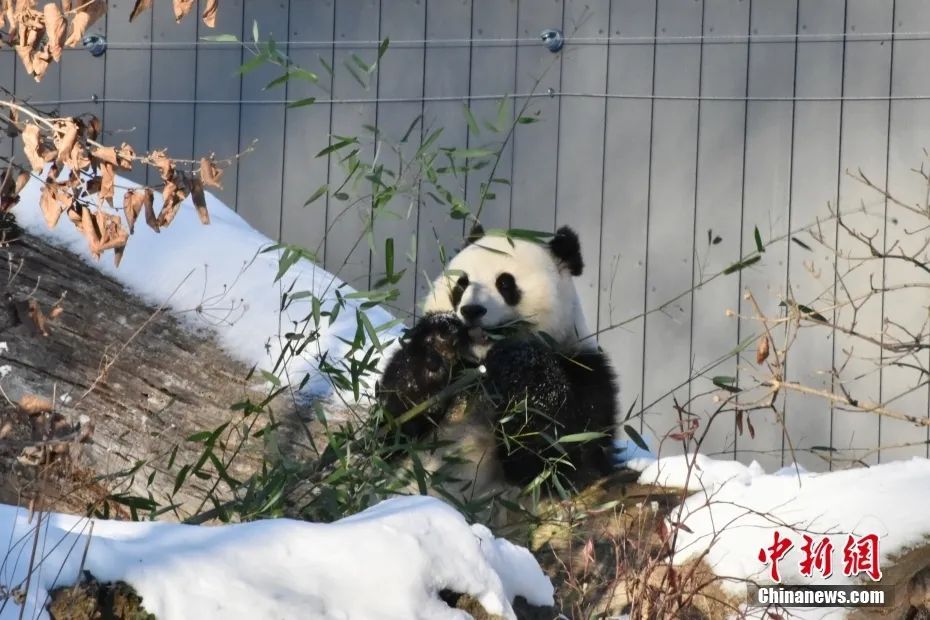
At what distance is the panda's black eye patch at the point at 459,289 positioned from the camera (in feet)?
13.8

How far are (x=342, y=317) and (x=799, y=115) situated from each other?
2.64 meters

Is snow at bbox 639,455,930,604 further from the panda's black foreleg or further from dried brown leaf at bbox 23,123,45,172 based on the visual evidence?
dried brown leaf at bbox 23,123,45,172

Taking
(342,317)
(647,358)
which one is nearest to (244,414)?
(342,317)

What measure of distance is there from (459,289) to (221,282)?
94 cm

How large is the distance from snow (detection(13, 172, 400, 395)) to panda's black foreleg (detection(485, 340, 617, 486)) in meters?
0.65

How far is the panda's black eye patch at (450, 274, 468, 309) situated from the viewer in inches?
166

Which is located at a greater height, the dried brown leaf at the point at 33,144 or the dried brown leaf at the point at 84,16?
the dried brown leaf at the point at 84,16

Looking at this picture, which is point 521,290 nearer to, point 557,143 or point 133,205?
point 557,143

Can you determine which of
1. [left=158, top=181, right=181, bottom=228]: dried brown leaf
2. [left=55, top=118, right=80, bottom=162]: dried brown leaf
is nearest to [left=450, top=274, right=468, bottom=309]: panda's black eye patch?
[left=158, top=181, right=181, bottom=228]: dried brown leaf

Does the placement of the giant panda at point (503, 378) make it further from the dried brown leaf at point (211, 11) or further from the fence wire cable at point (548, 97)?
the fence wire cable at point (548, 97)

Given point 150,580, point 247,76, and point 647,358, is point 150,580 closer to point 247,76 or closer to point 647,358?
point 647,358

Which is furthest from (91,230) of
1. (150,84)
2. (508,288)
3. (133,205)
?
(150,84)

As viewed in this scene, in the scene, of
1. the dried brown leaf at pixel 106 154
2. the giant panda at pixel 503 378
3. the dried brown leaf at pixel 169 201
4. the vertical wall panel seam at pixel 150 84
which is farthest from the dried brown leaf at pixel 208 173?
the vertical wall panel seam at pixel 150 84

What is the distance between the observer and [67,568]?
6.95 feet
